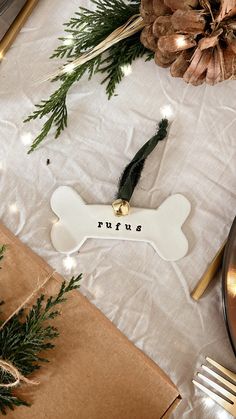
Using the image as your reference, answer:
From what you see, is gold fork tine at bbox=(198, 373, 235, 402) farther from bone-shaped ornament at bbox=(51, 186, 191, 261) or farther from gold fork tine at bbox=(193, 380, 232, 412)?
bone-shaped ornament at bbox=(51, 186, 191, 261)

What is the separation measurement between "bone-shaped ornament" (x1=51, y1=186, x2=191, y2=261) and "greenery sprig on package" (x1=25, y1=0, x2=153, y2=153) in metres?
0.13

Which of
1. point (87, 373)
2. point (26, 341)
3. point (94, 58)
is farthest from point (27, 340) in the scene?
point (94, 58)

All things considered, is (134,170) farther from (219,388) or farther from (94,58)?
(219,388)

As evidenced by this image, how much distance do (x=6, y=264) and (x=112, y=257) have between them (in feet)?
0.53

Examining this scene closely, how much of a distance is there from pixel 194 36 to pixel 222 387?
0.50m

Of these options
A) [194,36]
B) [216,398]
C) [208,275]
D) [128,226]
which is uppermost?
[194,36]

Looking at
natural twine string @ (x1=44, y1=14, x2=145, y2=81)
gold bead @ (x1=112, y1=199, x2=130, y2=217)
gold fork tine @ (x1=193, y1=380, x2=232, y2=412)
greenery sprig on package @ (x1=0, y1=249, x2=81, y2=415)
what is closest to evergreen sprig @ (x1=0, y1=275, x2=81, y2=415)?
greenery sprig on package @ (x1=0, y1=249, x2=81, y2=415)

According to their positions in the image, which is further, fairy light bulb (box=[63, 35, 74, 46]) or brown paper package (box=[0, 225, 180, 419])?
fairy light bulb (box=[63, 35, 74, 46])

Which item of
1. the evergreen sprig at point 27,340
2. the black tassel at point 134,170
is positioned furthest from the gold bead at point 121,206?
the evergreen sprig at point 27,340

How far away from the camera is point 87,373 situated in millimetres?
733

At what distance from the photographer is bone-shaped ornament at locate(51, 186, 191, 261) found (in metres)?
0.77

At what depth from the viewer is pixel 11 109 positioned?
0.83 metres

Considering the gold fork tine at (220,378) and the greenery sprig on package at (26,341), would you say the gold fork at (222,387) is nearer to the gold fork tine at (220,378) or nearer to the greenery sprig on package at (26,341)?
the gold fork tine at (220,378)

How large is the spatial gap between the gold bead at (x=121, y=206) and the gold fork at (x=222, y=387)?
→ 0.25 m
